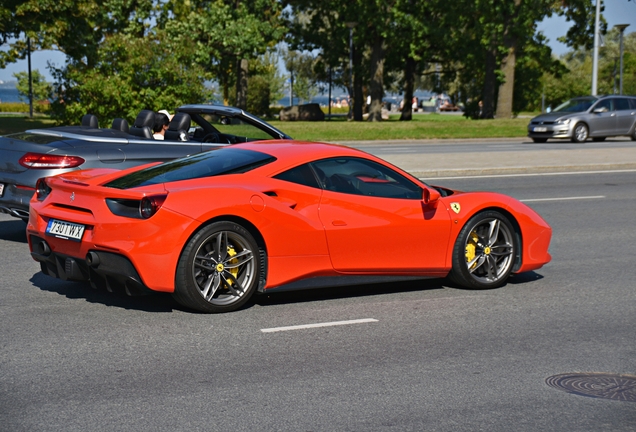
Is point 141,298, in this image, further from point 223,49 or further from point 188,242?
point 223,49

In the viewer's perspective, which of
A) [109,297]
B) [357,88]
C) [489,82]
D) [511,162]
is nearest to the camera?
[109,297]

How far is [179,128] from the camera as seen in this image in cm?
1153

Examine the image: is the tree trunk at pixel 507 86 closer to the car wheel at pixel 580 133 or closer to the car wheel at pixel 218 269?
the car wheel at pixel 580 133

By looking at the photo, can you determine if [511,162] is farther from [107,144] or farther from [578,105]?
[578,105]

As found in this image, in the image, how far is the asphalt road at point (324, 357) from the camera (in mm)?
4719

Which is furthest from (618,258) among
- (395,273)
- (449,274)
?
(395,273)

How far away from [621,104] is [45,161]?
28328 millimetres

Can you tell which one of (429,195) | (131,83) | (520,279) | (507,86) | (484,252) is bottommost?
(520,279)

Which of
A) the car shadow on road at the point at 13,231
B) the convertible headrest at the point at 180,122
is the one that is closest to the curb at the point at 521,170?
the convertible headrest at the point at 180,122

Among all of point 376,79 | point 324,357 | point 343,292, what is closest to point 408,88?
point 376,79

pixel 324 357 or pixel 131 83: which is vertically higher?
pixel 131 83

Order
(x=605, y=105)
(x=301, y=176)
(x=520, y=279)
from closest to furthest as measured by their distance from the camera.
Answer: (x=301, y=176) → (x=520, y=279) → (x=605, y=105)

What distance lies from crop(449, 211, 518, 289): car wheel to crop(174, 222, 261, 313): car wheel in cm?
198

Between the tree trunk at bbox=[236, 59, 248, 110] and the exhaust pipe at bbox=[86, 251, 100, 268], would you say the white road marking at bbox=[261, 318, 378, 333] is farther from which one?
the tree trunk at bbox=[236, 59, 248, 110]
